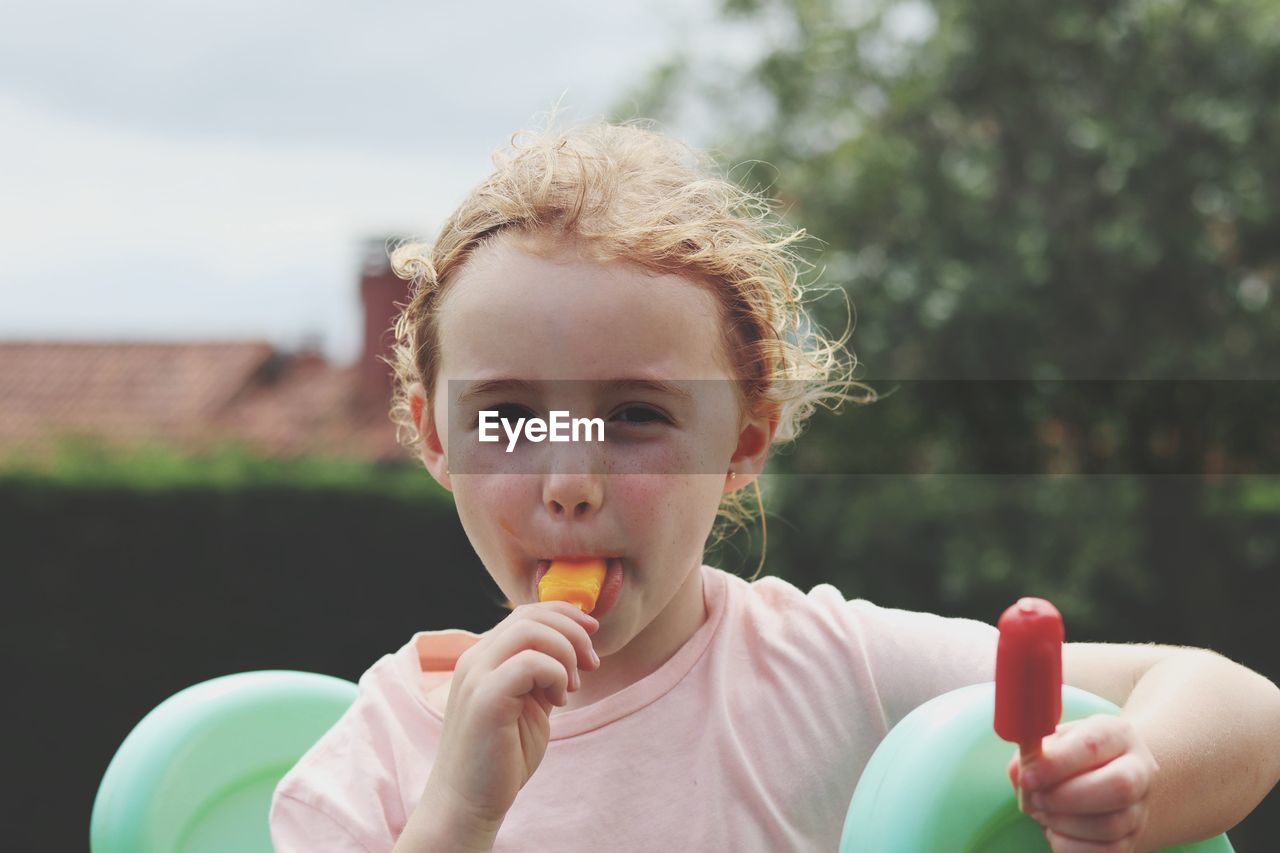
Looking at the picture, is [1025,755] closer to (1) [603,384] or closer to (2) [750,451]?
(1) [603,384]

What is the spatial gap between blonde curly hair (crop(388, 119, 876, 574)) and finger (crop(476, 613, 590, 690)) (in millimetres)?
479

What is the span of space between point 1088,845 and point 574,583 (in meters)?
0.61

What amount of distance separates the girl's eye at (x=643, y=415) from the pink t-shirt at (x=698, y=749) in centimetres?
34

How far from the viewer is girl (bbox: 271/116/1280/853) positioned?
1451 mm

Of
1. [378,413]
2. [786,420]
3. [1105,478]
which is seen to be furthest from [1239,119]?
[378,413]

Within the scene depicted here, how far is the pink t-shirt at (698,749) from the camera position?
65.7 inches

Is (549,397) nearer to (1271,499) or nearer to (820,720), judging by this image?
(820,720)

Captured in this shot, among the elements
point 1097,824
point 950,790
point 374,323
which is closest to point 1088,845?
point 1097,824

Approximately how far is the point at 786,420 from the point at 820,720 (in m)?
0.48

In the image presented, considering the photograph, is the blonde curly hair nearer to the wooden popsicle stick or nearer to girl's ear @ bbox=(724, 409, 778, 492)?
girl's ear @ bbox=(724, 409, 778, 492)

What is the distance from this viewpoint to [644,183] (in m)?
1.85

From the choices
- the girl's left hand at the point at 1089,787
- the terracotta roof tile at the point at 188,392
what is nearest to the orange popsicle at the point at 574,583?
the girl's left hand at the point at 1089,787

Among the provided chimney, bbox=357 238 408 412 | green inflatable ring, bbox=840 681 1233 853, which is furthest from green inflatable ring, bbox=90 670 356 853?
chimney, bbox=357 238 408 412

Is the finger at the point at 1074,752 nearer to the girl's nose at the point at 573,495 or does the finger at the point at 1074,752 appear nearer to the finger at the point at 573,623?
the finger at the point at 573,623
